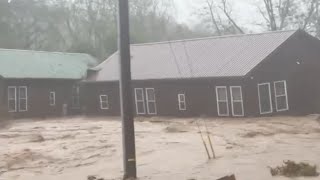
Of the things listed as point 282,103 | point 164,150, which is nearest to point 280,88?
point 282,103

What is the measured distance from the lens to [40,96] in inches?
1554

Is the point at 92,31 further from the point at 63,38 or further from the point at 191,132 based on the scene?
the point at 191,132

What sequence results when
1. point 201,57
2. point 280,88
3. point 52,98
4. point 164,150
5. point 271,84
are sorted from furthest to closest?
point 52,98
point 201,57
point 280,88
point 271,84
point 164,150

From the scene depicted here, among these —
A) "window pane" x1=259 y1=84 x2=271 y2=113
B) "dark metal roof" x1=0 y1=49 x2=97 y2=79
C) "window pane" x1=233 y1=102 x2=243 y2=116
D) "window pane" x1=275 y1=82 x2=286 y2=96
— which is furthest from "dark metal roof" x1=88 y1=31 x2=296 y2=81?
"dark metal roof" x1=0 y1=49 x2=97 y2=79

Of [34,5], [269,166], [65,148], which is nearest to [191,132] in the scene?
[65,148]

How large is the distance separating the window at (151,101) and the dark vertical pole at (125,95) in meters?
22.2

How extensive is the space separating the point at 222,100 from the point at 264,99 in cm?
251

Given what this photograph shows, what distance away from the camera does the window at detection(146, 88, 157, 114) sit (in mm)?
35094

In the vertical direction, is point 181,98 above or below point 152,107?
above

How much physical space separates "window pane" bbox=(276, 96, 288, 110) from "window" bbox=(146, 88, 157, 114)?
8447 millimetres

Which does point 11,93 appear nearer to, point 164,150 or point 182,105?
point 182,105

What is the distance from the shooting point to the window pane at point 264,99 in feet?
99.1

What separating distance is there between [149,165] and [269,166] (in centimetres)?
361

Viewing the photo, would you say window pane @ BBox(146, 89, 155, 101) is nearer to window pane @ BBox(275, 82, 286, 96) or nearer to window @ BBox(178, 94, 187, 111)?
window @ BBox(178, 94, 187, 111)
